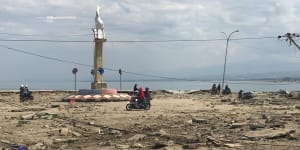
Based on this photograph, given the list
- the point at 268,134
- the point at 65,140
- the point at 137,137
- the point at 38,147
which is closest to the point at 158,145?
the point at 137,137

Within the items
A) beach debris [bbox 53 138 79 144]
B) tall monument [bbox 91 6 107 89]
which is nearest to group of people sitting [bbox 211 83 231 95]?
tall monument [bbox 91 6 107 89]

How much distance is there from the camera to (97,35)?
157 ft

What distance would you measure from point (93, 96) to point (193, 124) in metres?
21.6

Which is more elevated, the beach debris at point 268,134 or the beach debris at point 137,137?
the beach debris at point 268,134

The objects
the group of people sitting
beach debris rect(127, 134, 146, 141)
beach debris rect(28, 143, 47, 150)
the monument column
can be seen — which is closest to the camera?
beach debris rect(28, 143, 47, 150)

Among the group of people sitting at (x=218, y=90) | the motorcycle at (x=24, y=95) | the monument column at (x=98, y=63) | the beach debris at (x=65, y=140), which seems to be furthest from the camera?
the group of people sitting at (x=218, y=90)

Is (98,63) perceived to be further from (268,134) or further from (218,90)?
(268,134)

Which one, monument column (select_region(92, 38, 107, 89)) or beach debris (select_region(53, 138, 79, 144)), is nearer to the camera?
beach debris (select_region(53, 138, 79, 144))

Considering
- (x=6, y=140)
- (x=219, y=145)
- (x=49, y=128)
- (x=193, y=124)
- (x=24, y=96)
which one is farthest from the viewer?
(x=24, y=96)

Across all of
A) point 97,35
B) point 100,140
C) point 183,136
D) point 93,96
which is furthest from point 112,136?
point 97,35

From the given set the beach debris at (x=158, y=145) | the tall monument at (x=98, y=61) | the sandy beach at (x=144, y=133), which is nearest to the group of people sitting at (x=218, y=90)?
the tall monument at (x=98, y=61)

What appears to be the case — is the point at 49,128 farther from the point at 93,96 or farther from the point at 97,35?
the point at 97,35

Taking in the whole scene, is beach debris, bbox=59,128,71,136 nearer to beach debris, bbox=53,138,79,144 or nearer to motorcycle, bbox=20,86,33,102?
beach debris, bbox=53,138,79,144

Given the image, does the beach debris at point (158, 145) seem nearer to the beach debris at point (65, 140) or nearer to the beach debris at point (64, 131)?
the beach debris at point (65, 140)
